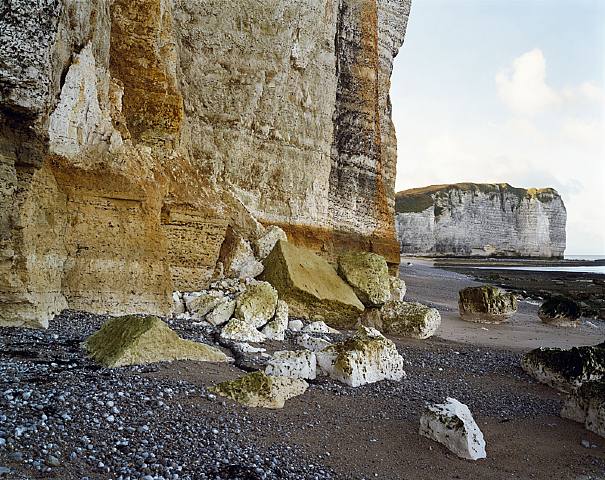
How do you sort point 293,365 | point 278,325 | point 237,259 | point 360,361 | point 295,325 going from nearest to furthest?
point 293,365, point 360,361, point 278,325, point 295,325, point 237,259

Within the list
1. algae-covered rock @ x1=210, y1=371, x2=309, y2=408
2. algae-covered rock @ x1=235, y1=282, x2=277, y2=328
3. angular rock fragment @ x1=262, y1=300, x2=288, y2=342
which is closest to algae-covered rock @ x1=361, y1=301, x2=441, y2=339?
angular rock fragment @ x1=262, y1=300, x2=288, y2=342

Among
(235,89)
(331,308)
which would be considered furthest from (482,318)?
(235,89)

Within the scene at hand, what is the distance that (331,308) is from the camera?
885 centimetres

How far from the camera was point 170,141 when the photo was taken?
8.92 metres

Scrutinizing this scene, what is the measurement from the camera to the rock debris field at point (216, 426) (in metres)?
3.02

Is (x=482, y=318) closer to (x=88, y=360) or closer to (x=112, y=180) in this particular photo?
(x=112, y=180)

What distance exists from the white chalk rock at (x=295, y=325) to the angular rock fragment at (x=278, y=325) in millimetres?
218

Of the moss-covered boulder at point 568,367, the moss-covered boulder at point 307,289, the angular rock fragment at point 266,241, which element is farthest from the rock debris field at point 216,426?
the angular rock fragment at point 266,241

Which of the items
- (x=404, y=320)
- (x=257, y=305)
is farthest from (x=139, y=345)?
(x=404, y=320)

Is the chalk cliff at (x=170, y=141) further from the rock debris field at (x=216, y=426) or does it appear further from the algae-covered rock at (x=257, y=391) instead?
the algae-covered rock at (x=257, y=391)

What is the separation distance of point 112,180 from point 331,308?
155 inches

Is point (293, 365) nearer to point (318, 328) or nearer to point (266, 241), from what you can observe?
point (318, 328)

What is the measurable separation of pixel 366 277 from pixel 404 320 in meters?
1.05

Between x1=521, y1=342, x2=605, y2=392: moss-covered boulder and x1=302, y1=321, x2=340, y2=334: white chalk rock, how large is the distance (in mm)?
2886
